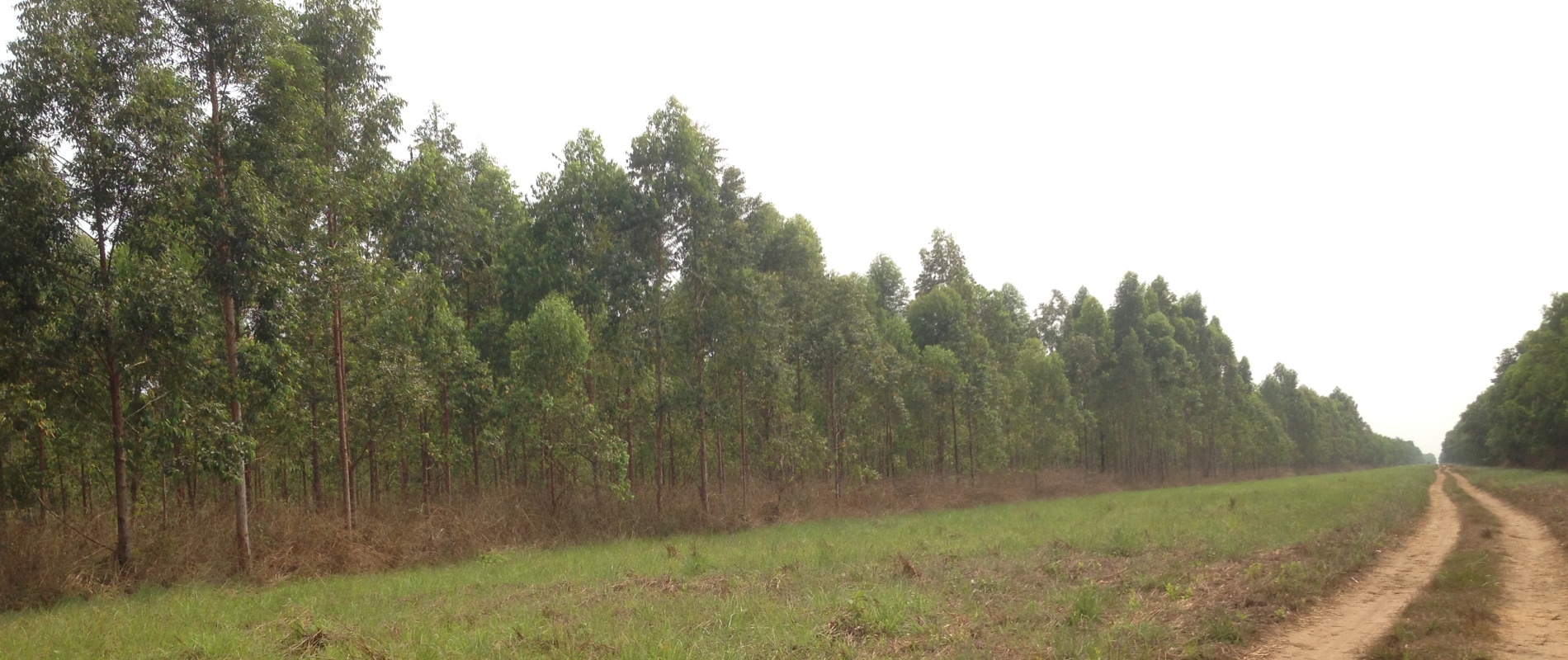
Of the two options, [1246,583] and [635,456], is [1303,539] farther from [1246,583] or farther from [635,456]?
[635,456]

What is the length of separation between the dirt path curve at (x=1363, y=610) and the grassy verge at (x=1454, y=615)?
7.4 inches

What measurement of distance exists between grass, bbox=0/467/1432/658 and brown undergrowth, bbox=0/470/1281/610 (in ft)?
3.44

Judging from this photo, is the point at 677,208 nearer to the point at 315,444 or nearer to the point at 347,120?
the point at 347,120

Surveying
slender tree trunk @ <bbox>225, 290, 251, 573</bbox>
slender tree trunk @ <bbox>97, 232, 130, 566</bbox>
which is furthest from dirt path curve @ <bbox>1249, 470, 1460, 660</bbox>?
slender tree trunk @ <bbox>97, 232, 130, 566</bbox>

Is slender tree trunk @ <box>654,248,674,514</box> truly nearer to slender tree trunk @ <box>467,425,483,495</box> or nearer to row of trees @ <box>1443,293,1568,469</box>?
slender tree trunk @ <box>467,425,483,495</box>

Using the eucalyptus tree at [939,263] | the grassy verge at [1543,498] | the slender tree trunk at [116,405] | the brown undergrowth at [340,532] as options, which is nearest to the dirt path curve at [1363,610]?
the grassy verge at [1543,498]

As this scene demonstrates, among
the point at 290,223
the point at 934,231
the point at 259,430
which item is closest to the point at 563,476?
the point at 259,430

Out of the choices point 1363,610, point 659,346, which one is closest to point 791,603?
point 1363,610

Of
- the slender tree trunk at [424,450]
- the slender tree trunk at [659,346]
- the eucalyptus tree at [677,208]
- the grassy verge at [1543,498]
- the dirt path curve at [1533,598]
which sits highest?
the eucalyptus tree at [677,208]

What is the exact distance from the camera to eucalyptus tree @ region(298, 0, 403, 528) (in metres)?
18.5

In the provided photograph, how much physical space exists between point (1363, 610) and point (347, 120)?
21731 mm

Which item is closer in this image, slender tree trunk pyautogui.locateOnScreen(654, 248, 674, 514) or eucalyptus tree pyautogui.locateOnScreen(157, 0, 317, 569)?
eucalyptus tree pyautogui.locateOnScreen(157, 0, 317, 569)

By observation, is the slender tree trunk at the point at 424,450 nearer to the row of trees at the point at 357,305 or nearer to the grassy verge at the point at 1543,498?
the row of trees at the point at 357,305

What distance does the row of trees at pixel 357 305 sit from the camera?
1428 centimetres
